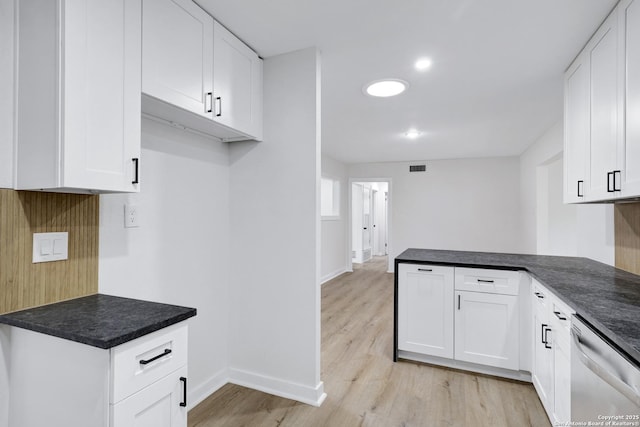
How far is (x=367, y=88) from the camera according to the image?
2.85 meters

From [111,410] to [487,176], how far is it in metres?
6.67

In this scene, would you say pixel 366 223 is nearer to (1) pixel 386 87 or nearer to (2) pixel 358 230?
(2) pixel 358 230

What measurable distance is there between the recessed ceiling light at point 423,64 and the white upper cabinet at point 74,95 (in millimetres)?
1861

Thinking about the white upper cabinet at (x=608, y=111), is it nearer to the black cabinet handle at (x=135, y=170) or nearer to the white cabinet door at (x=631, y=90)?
the white cabinet door at (x=631, y=90)

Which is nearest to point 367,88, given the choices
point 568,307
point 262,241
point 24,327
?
point 262,241

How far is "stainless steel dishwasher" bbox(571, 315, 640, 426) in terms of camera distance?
958mm

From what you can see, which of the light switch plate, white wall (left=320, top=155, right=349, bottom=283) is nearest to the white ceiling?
the light switch plate

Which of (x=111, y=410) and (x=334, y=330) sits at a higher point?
(x=111, y=410)

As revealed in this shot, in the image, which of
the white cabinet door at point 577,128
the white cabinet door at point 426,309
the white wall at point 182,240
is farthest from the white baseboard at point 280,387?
the white cabinet door at point 577,128

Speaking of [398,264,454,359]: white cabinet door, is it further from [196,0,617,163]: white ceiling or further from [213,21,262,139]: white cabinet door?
[213,21,262,139]: white cabinet door

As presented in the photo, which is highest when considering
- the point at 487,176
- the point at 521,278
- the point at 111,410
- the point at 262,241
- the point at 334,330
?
the point at 487,176

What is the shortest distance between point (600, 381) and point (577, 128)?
183 centimetres

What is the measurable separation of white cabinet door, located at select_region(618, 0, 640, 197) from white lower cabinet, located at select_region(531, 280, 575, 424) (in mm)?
710

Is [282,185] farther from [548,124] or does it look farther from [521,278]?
[548,124]
